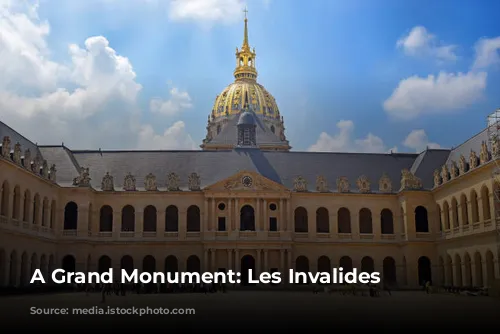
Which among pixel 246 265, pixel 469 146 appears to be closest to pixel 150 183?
pixel 246 265

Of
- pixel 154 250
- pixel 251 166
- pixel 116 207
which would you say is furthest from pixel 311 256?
pixel 116 207

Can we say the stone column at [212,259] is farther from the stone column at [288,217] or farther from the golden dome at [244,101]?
the golden dome at [244,101]

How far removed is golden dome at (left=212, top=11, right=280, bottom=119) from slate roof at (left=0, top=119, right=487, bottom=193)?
2230 inches

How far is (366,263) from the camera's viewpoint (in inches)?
2702

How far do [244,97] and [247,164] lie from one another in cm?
6218

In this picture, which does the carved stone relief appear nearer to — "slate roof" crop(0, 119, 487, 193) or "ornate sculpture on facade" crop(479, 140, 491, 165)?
"slate roof" crop(0, 119, 487, 193)

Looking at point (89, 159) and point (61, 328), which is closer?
point (61, 328)

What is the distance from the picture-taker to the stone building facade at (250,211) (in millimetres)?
62312

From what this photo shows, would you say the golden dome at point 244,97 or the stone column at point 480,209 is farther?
the golden dome at point 244,97

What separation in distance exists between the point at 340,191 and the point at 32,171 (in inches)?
1213

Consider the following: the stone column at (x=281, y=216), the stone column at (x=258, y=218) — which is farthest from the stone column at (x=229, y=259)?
the stone column at (x=281, y=216)

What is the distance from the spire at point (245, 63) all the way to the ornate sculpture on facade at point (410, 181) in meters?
76.3

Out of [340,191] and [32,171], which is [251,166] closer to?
[340,191]

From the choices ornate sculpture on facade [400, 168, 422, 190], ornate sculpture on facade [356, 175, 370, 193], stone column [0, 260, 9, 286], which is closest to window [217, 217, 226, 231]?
ornate sculpture on facade [356, 175, 370, 193]
